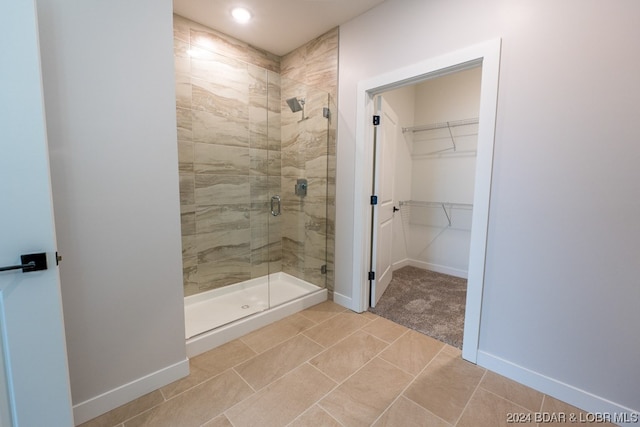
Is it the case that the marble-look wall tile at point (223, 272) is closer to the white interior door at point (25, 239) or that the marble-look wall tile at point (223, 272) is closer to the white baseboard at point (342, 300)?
the white baseboard at point (342, 300)

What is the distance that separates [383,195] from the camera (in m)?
2.79

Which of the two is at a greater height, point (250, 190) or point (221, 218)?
point (250, 190)

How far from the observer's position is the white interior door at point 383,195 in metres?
2.61

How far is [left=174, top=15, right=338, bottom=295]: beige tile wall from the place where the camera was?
2.63 metres

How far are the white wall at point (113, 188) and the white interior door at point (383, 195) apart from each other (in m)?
1.72

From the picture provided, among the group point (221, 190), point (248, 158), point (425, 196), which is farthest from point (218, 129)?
point (425, 196)

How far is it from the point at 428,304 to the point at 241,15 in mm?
3303

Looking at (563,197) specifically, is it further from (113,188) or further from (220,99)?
(220,99)

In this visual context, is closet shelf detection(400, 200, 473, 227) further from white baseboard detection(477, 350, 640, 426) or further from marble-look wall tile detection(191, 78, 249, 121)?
marble-look wall tile detection(191, 78, 249, 121)

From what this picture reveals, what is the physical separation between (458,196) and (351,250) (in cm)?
193

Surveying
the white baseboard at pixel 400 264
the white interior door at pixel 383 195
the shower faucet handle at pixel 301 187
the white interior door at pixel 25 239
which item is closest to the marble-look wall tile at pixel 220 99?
the shower faucet handle at pixel 301 187

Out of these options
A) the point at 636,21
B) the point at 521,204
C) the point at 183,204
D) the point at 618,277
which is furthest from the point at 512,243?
the point at 183,204

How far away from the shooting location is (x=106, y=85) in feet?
4.55

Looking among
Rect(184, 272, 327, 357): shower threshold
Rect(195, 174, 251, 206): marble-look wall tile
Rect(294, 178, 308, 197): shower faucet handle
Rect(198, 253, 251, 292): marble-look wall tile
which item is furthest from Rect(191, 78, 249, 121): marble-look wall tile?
Rect(184, 272, 327, 357): shower threshold
